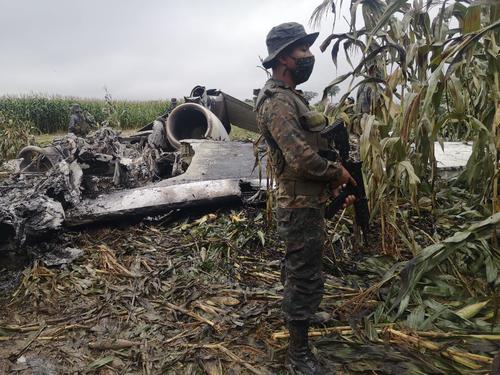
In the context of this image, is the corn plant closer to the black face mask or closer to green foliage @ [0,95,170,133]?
the black face mask

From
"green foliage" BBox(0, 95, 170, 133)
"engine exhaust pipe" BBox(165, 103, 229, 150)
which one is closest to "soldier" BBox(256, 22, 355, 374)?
"engine exhaust pipe" BBox(165, 103, 229, 150)

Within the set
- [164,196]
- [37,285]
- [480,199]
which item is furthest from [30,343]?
[480,199]

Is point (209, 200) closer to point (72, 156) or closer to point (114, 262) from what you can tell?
point (114, 262)

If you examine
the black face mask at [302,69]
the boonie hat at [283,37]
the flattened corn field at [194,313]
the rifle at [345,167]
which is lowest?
the flattened corn field at [194,313]

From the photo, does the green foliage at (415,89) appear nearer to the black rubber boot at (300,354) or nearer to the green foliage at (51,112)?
the black rubber boot at (300,354)

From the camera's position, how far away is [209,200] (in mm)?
4102

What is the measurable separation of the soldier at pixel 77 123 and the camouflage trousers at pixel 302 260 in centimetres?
703

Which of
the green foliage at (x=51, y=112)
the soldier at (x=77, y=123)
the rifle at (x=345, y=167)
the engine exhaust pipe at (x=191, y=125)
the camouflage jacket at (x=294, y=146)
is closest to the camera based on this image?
the camouflage jacket at (x=294, y=146)

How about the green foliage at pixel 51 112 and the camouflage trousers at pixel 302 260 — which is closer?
the camouflage trousers at pixel 302 260

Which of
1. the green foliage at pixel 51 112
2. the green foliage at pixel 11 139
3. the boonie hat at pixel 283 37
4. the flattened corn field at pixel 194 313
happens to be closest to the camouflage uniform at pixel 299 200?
the boonie hat at pixel 283 37

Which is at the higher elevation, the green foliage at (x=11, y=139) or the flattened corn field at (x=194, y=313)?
the green foliage at (x=11, y=139)

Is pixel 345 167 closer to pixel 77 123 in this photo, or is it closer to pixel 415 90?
pixel 415 90

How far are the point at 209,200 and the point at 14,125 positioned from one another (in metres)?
9.83

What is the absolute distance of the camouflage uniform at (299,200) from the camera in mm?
2096
